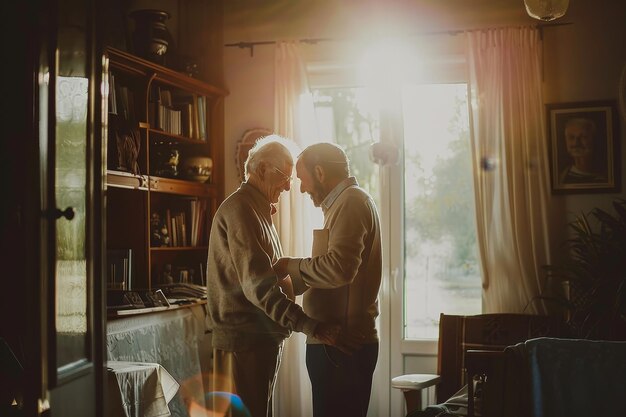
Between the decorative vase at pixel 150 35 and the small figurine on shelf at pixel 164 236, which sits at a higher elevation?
the decorative vase at pixel 150 35

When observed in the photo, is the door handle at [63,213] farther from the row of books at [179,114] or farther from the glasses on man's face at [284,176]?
the row of books at [179,114]

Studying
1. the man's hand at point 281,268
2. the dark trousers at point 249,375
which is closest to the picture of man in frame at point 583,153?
the man's hand at point 281,268

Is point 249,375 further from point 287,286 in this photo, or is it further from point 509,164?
point 509,164

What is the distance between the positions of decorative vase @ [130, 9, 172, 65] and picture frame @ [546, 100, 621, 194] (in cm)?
242

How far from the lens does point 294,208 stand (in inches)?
191

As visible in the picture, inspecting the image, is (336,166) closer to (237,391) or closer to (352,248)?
(352,248)

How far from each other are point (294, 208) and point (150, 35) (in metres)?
1.39

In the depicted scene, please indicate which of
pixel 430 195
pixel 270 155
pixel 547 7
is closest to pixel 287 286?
pixel 270 155

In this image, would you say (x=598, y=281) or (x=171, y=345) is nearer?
(x=598, y=281)

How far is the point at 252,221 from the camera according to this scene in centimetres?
287

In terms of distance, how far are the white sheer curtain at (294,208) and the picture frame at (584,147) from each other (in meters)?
1.52

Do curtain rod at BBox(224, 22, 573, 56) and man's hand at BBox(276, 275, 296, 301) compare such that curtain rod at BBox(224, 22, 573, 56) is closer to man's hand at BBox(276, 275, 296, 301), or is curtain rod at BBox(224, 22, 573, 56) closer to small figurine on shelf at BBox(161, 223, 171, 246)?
small figurine on shelf at BBox(161, 223, 171, 246)

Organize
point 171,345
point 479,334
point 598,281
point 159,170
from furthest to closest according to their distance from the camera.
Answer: point 159,170, point 479,334, point 171,345, point 598,281

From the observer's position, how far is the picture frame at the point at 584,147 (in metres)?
4.60
